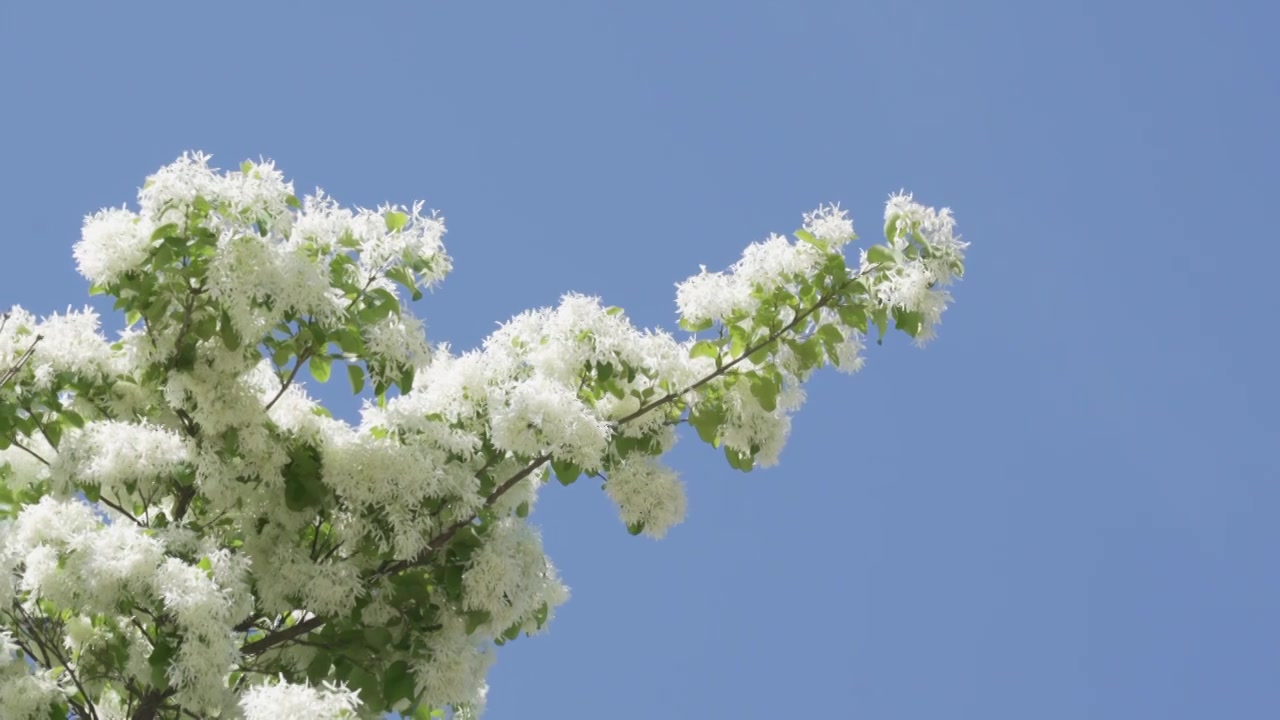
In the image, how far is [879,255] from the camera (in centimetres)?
581

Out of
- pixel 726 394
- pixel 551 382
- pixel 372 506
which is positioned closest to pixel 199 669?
pixel 372 506

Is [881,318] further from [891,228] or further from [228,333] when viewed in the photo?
[228,333]

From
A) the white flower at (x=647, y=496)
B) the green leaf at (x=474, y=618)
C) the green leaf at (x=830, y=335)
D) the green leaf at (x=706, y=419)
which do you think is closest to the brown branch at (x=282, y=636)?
the green leaf at (x=474, y=618)

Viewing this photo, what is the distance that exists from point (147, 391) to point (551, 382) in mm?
1419

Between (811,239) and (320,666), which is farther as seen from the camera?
(811,239)

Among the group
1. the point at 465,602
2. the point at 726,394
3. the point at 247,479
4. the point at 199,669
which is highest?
the point at 726,394

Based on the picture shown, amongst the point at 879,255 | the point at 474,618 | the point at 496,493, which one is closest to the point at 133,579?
the point at 474,618

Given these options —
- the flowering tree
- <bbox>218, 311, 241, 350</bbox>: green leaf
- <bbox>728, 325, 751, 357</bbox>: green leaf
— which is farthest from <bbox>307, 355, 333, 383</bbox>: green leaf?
<bbox>728, 325, 751, 357</bbox>: green leaf

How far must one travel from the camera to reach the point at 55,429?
565cm

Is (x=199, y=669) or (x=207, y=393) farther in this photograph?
(x=207, y=393)

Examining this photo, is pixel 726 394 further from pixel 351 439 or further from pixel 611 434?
pixel 351 439

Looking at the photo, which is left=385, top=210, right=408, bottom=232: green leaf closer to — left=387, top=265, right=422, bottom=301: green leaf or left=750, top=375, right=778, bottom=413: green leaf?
left=387, top=265, right=422, bottom=301: green leaf

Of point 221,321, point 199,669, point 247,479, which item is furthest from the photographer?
point 247,479

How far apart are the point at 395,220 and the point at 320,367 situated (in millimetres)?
566
